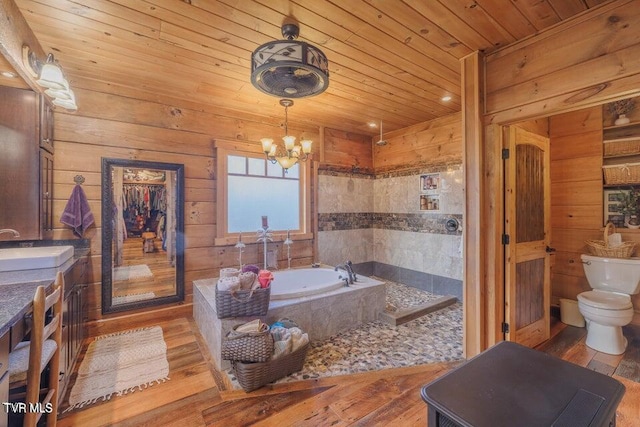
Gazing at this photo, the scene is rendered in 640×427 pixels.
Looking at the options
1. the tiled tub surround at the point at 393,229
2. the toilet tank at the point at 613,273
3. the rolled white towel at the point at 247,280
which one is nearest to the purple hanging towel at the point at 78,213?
the rolled white towel at the point at 247,280

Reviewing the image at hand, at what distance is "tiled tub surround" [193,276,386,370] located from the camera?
2336mm

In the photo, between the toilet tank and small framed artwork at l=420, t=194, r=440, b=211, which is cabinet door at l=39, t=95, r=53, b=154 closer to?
small framed artwork at l=420, t=194, r=440, b=211

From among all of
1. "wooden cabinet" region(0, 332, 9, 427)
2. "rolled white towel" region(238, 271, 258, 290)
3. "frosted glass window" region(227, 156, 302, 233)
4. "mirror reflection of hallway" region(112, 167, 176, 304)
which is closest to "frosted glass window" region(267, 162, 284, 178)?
"frosted glass window" region(227, 156, 302, 233)

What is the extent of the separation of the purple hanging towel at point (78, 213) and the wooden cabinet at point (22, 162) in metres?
0.37

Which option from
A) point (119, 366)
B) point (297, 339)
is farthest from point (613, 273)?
point (119, 366)

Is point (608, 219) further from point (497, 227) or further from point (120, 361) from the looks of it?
point (120, 361)

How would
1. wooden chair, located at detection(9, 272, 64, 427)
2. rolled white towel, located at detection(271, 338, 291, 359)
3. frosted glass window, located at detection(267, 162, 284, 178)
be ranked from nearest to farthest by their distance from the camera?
wooden chair, located at detection(9, 272, 64, 427) < rolled white towel, located at detection(271, 338, 291, 359) < frosted glass window, located at detection(267, 162, 284, 178)

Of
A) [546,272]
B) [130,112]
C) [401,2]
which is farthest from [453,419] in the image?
[130,112]

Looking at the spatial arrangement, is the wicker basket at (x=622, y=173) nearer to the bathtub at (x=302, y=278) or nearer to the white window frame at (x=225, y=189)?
the bathtub at (x=302, y=278)

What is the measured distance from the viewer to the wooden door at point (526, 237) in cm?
221

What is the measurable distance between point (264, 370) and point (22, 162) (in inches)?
90.0

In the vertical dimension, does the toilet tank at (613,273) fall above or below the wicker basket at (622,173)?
below

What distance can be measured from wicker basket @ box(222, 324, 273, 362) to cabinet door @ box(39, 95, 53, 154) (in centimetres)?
211

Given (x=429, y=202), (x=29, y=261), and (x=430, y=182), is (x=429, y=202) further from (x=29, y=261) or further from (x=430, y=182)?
(x=29, y=261)
